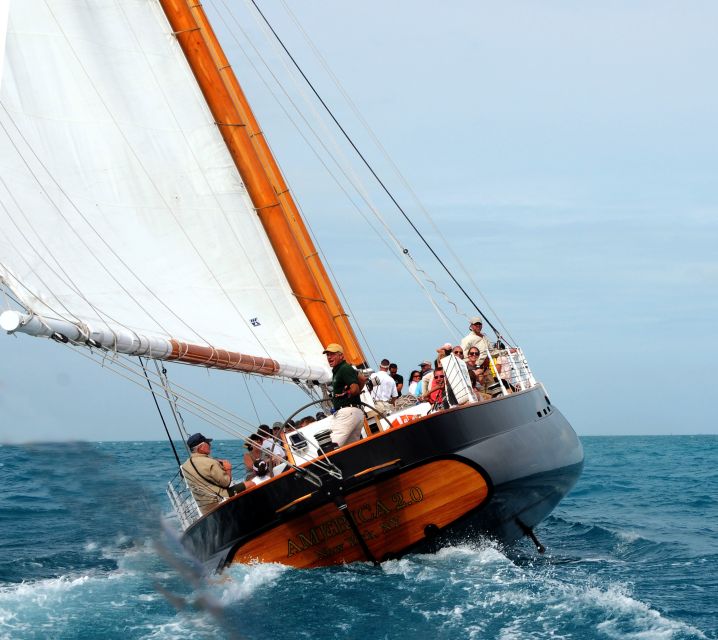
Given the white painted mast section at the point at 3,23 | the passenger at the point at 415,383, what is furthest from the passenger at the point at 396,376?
the white painted mast section at the point at 3,23

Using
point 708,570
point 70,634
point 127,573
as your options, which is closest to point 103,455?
point 127,573

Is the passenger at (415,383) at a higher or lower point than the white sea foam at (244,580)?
higher

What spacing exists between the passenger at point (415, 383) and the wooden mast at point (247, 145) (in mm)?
2008

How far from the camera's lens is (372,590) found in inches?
426

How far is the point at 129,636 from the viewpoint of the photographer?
959cm

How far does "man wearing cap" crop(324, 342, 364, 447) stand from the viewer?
11.9 metres

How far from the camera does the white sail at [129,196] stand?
11.7 meters

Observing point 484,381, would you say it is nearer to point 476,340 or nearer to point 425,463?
point 476,340

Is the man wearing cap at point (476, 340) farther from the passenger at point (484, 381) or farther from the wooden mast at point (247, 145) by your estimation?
the wooden mast at point (247, 145)

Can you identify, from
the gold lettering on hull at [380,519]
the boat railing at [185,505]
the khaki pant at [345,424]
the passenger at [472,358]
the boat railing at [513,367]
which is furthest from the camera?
the boat railing at [513,367]

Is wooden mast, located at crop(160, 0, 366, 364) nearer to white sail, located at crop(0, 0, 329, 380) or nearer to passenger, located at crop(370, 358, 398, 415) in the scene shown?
white sail, located at crop(0, 0, 329, 380)

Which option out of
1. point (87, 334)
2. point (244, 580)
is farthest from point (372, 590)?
point (87, 334)

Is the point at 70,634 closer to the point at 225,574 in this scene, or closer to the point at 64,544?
the point at 225,574

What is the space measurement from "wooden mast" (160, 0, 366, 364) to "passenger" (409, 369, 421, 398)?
Result: 2008mm
